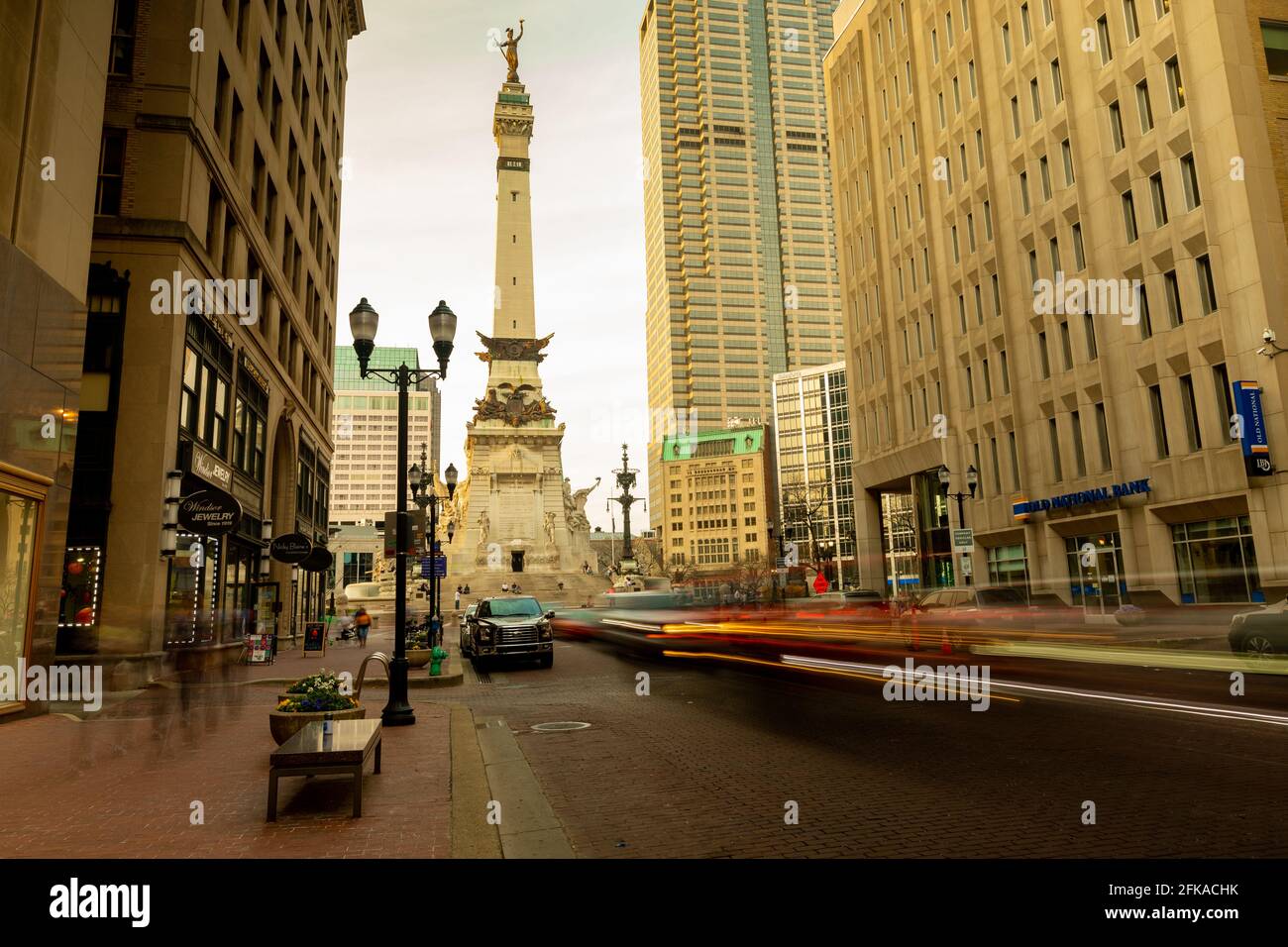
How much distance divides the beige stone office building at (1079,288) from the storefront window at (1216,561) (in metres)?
0.08

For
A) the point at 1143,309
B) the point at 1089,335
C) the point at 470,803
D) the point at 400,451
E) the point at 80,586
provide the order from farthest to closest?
the point at 1089,335
the point at 1143,309
the point at 80,586
the point at 400,451
the point at 470,803

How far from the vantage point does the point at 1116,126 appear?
105 ft

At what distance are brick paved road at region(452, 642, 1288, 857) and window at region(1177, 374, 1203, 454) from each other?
20.2 metres

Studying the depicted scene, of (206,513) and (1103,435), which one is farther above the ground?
(1103,435)

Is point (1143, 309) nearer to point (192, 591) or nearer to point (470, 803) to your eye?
point (470, 803)

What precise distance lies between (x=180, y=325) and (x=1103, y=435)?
31.4 m

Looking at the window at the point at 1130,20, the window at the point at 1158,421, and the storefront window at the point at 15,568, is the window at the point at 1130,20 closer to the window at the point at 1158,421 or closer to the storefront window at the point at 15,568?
the window at the point at 1158,421

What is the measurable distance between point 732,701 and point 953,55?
40095 millimetres

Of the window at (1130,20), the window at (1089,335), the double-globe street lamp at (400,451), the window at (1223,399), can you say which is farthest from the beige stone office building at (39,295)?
the window at (1130,20)

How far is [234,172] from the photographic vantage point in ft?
77.4

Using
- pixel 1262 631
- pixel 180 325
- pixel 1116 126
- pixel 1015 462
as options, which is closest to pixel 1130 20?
pixel 1116 126

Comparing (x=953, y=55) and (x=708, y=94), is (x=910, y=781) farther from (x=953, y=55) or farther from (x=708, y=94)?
(x=708, y=94)

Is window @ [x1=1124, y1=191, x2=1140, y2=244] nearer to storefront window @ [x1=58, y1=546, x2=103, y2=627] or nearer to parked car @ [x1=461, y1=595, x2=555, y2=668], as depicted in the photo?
parked car @ [x1=461, y1=595, x2=555, y2=668]

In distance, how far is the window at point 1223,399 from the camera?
2630 centimetres
